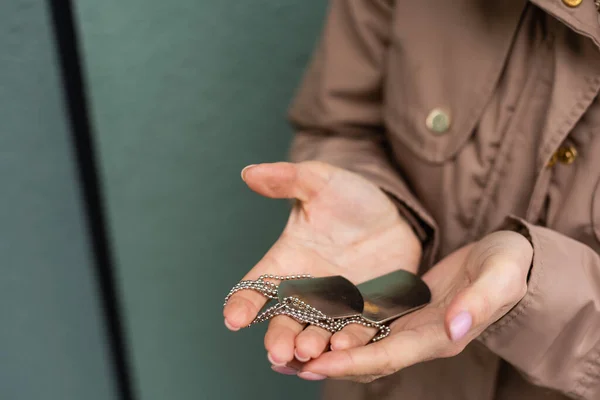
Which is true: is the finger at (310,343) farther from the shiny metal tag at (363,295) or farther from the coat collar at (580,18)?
the coat collar at (580,18)

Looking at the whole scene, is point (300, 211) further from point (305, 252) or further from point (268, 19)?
point (268, 19)

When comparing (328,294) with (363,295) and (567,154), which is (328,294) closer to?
(363,295)

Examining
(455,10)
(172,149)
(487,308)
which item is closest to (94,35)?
(172,149)

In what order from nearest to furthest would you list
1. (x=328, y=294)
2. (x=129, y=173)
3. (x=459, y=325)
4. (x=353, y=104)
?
(x=459, y=325) → (x=328, y=294) → (x=353, y=104) → (x=129, y=173)

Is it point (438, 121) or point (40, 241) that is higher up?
point (438, 121)

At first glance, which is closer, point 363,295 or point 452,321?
point 452,321

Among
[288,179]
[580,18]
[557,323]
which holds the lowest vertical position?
[557,323]

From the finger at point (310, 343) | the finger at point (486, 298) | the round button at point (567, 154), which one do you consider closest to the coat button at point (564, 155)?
the round button at point (567, 154)

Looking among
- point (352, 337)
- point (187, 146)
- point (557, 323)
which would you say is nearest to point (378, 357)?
point (352, 337)
